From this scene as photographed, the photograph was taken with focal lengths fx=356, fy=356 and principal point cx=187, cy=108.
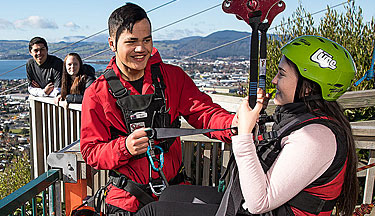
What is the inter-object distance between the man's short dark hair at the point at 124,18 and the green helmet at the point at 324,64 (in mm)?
856

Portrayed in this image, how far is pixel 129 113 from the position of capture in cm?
208

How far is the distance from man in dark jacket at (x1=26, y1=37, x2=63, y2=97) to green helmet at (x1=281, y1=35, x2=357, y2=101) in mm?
5086

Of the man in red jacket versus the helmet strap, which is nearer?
the helmet strap

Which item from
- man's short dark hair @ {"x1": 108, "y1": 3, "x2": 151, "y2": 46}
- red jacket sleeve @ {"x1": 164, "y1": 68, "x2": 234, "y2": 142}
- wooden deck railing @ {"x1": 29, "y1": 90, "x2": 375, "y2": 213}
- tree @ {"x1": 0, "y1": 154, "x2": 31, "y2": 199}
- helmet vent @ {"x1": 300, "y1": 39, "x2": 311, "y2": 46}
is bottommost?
tree @ {"x1": 0, "y1": 154, "x2": 31, "y2": 199}

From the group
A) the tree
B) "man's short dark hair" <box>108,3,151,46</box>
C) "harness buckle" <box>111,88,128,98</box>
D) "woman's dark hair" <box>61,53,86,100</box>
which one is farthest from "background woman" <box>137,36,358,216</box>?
the tree

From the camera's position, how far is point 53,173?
7.96ft

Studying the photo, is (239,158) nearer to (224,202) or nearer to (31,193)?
(224,202)

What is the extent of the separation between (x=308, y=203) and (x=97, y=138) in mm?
1193

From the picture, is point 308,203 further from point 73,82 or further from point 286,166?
point 73,82

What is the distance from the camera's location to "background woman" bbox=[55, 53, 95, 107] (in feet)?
18.2

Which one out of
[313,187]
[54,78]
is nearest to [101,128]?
[313,187]

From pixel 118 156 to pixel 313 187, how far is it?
3.37 feet

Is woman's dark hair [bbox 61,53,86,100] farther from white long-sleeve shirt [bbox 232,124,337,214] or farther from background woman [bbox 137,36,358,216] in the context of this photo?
white long-sleeve shirt [bbox 232,124,337,214]

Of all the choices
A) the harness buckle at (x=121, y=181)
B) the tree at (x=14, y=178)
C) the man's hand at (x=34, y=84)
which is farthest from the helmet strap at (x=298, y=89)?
the tree at (x=14, y=178)
